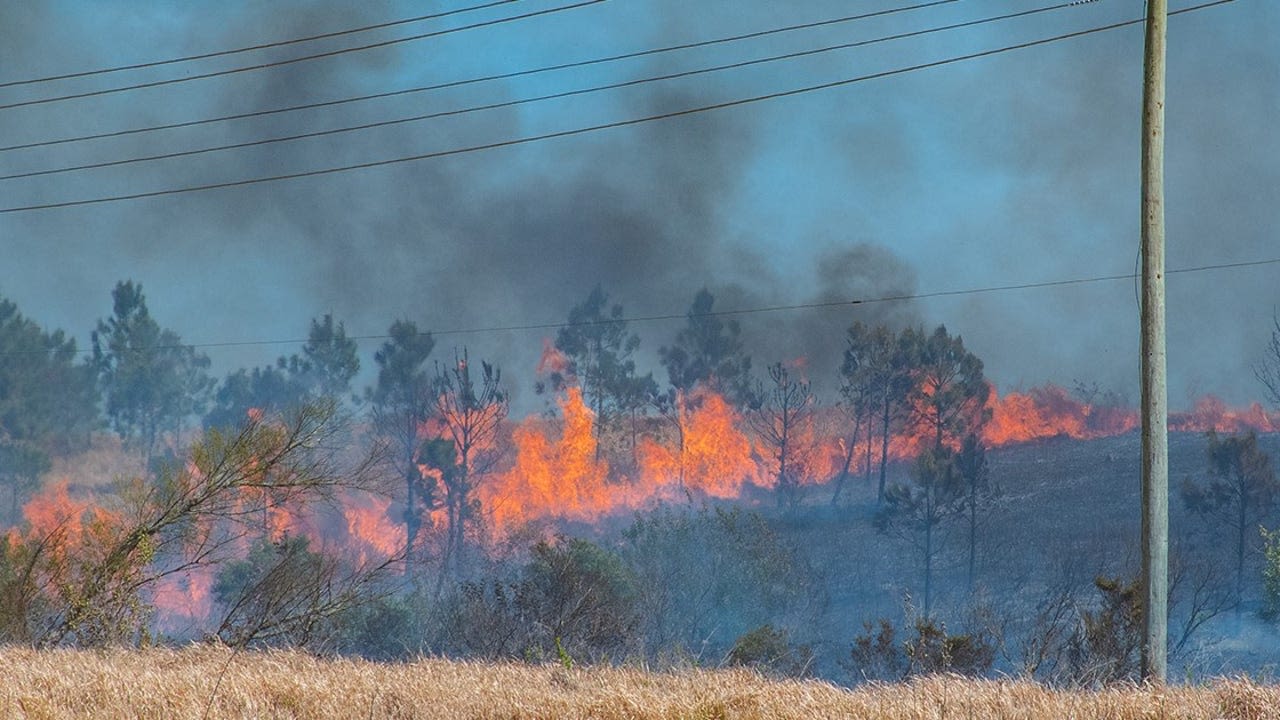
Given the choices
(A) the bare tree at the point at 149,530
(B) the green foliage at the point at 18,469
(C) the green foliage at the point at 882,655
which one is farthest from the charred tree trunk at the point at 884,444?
(A) the bare tree at the point at 149,530

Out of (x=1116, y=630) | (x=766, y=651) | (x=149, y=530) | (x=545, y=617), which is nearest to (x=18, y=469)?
(x=545, y=617)

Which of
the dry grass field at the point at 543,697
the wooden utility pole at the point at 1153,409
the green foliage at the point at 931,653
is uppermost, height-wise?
the wooden utility pole at the point at 1153,409

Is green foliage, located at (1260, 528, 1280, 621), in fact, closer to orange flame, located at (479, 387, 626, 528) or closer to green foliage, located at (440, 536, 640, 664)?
green foliage, located at (440, 536, 640, 664)

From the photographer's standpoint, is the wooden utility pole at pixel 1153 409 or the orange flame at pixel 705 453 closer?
the wooden utility pole at pixel 1153 409

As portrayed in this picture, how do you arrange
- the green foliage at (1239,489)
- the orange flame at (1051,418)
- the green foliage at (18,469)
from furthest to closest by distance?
the orange flame at (1051,418) < the green foliage at (18,469) < the green foliage at (1239,489)

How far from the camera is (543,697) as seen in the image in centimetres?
1020

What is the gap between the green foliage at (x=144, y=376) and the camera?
3789 inches

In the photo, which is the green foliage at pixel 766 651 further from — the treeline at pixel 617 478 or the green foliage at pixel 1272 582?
the green foliage at pixel 1272 582

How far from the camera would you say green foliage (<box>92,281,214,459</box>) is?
316ft

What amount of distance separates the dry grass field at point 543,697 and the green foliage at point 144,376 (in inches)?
3544

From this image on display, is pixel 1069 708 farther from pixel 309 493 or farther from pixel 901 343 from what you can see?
pixel 901 343

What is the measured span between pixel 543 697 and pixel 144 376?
315 ft

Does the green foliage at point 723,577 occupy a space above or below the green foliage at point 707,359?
below

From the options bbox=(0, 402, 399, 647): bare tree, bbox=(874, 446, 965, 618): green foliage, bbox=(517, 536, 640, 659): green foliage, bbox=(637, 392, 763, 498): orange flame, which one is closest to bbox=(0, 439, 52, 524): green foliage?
bbox=(637, 392, 763, 498): orange flame
